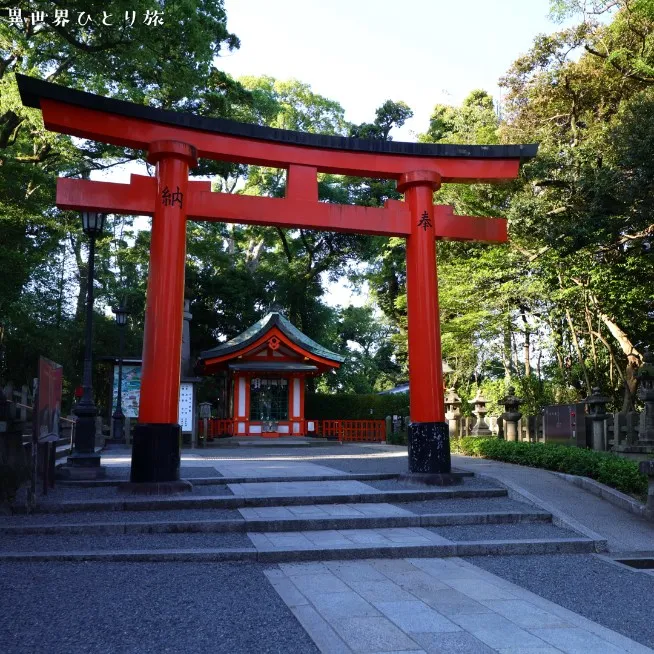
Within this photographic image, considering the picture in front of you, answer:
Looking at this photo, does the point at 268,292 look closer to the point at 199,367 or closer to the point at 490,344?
the point at 199,367

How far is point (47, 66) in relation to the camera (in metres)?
15.1

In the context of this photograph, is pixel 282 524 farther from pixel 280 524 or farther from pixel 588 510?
pixel 588 510

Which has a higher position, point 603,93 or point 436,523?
point 603,93

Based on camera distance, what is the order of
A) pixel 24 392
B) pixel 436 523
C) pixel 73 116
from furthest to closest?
pixel 24 392 < pixel 73 116 < pixel 436 523

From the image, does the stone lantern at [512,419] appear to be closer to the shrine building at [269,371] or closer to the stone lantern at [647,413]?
the stone lantern at [647,413]

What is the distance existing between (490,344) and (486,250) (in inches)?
126

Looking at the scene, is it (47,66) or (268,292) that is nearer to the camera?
(47,66)

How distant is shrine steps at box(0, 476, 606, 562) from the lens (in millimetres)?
5555

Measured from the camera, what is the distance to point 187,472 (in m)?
10.2

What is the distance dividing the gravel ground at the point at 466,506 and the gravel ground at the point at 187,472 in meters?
3.44

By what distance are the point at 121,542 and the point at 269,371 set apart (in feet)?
54.2

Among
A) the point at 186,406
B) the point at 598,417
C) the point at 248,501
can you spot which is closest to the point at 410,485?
the point at 248,501

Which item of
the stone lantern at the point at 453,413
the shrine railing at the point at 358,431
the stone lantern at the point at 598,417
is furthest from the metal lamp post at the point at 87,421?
the shrine railing at the point at 358,431

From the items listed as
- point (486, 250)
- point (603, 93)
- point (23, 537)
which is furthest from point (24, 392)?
point (603, 93)
